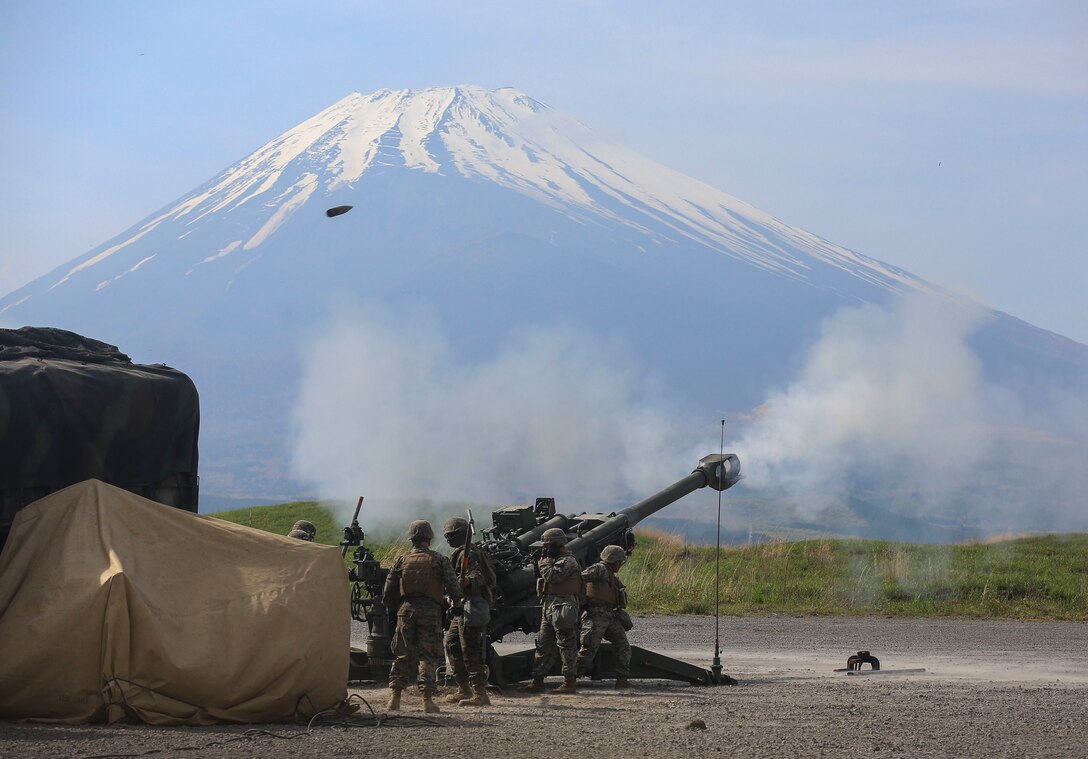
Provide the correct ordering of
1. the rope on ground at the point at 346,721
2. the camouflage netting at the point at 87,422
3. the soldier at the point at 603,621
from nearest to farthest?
the rope on ground at the point at 346,721, the camouflage netting at the point at 87,422, the soldier at the point at 603,621

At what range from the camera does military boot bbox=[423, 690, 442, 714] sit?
15195mm

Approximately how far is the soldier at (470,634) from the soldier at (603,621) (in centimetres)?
173

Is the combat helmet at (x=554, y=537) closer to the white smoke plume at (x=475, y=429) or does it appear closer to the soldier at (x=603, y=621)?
the soldier at (x=603, y=621)

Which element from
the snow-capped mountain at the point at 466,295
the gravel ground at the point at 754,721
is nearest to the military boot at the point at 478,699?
the gravel ground at the point at 754,721

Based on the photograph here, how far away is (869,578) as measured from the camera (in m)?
32.4

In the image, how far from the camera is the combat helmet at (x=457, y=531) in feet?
55.3

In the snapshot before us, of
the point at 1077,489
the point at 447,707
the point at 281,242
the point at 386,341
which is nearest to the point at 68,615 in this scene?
the point at 447,707

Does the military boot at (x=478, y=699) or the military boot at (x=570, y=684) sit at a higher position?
the military boot at (x=570, y=684)

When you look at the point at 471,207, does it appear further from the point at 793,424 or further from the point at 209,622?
the point at 209,622

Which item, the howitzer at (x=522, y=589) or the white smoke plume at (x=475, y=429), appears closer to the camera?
the howitzer at (x=522, y=589)

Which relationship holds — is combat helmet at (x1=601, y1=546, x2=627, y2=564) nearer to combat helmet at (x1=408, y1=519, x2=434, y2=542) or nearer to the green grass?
combat helmet at (x1=408, y1=519, x2=434, y2=542)

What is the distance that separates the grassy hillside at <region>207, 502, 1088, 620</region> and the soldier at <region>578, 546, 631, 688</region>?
11.8 m

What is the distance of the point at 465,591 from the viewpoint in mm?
16469

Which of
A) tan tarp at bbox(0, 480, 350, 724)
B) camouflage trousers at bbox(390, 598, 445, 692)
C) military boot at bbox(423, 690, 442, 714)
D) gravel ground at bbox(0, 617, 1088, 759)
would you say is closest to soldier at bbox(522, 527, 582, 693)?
gravel ground at bbox(0, 617, 1088, 759)
